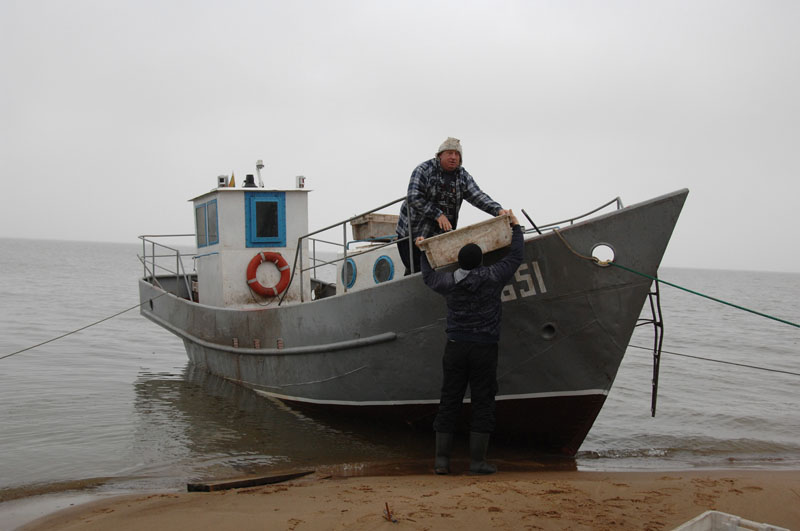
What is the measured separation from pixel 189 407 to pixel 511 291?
213 inches

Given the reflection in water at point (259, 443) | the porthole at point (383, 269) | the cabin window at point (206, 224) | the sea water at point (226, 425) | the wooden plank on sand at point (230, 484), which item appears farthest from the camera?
the cabin window at point (206, 224)

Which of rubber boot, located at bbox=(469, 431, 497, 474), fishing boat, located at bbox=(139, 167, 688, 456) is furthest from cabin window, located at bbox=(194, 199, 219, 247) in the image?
rubber boot, located at bbox=(469, 431, 497, 474)

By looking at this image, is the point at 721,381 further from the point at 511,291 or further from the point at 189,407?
the point at 189,407

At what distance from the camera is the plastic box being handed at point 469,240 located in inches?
217

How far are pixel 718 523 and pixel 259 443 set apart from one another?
5.06 metres

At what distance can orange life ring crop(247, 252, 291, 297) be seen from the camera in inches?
387

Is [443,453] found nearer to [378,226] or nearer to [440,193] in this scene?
[440,193]

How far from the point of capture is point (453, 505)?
4.35 metres

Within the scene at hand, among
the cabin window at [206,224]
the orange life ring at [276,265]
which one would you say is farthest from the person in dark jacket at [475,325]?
the cabin window at [206,224]

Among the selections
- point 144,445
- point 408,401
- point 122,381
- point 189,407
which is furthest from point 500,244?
point 122,381

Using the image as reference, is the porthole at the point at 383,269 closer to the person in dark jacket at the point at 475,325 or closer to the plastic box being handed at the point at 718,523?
the person in dark jacket at the point at 475,325

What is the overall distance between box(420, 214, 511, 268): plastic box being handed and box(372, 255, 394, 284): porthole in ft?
6.18

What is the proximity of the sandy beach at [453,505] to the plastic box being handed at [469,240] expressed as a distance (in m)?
1.78

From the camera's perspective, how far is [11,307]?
2236 cm
